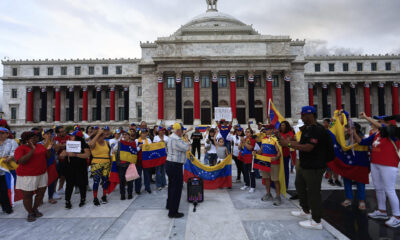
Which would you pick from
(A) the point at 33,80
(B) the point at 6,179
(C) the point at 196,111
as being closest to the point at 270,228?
(B) the point at 6,179

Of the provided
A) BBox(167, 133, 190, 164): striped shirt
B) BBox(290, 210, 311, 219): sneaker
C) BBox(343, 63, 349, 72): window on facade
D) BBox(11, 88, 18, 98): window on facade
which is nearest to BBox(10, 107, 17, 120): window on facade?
BBox(11, 88, 18, 98): window on facade

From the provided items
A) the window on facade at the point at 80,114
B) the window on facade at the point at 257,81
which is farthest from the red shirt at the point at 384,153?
the window on facade at the point at 80,114

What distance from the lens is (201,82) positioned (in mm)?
33375

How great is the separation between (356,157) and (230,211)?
3.72 meters

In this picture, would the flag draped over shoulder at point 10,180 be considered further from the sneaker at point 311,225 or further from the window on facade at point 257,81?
the window on facade at point 257,81

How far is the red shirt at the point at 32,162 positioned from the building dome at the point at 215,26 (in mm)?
35442

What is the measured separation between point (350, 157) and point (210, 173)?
4241 mm

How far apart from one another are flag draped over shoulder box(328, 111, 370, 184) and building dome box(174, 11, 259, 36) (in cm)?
3460

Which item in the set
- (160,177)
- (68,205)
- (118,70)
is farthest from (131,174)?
(118,70)

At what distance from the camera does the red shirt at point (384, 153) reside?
4.78 metres

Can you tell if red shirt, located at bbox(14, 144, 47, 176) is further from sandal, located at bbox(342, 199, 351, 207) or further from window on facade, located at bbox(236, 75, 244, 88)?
window on facade, located at bbox(236, 75, 244, 88)

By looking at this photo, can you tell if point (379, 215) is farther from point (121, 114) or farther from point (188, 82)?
point (121, 114)

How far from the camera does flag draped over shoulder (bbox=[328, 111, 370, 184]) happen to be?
5637 millimetres

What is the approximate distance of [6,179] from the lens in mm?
5711
